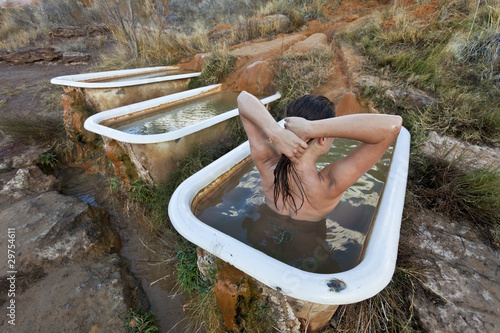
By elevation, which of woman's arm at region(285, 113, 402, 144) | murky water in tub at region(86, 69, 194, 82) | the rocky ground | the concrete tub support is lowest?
the rocky ground

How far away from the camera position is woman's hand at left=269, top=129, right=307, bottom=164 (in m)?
1.06

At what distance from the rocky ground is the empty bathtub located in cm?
74

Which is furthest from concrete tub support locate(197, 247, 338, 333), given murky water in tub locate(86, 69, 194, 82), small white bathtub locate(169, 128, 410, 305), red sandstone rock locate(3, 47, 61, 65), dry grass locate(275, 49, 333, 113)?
red sandstone rock locate(3, 47, 61, 65)

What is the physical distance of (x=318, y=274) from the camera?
0.97m

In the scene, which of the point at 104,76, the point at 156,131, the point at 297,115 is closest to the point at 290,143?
the point at 297,115

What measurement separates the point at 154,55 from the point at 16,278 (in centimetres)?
481

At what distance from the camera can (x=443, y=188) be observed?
6.46ft

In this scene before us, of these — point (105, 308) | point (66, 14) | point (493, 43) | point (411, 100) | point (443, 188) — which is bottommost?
point (105, 308)

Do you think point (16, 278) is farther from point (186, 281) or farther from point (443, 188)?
point (443, 188)

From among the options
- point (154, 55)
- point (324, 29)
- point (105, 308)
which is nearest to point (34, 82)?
point (154, 55)

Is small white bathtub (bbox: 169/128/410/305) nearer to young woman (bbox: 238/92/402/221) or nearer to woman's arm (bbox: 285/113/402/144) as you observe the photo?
young woman (bbox: 238/92/402/221)

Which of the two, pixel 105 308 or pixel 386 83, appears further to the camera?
pixel 386 83

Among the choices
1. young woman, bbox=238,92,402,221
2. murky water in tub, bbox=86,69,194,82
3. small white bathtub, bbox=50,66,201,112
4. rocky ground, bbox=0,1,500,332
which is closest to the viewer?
young woman, bbox=238,92,402,221

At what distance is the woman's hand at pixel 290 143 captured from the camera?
1.06m
